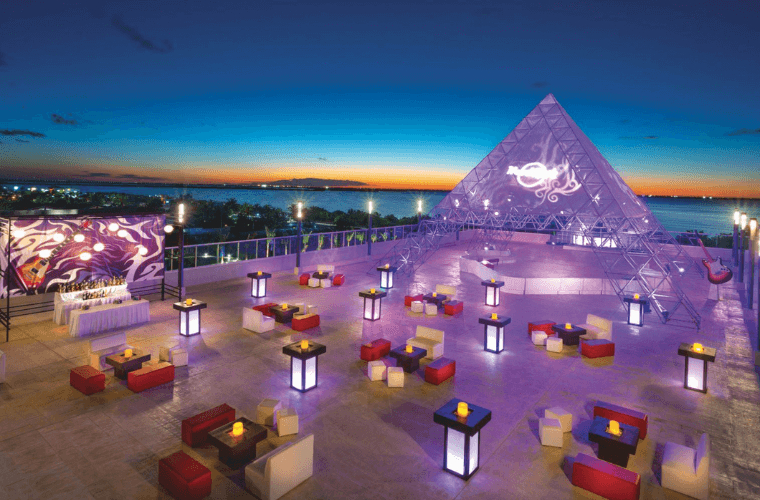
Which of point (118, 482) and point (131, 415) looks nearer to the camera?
point (118, 482)

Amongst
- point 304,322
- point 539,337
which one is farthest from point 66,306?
point 539,337

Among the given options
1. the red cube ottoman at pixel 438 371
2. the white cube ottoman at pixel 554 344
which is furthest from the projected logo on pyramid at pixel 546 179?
the red cube ottoman at pixel 438 371

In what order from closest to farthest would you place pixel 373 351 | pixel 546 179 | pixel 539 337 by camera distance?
pixel 373 351, pixel 539 337, pixel 546 179

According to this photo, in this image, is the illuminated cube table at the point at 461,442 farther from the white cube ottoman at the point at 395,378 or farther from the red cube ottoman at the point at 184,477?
the red cube ottoman at the point at 184,477

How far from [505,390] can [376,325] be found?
5269 millimetres

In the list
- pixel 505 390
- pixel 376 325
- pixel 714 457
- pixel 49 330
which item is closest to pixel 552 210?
pixel 376 325

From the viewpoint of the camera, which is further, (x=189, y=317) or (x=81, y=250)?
(x=81, y=250)

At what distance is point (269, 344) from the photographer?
36.9 ft

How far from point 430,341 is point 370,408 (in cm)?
335

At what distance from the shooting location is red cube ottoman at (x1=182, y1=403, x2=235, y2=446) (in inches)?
257

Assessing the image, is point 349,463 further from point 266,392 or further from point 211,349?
point 211,349

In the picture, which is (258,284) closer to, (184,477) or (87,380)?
(87,380)

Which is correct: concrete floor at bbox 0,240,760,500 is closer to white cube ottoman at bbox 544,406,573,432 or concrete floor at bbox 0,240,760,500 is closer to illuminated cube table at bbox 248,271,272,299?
white cube ottoman at bbox 544,406,573,432

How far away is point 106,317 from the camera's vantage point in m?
11.8
